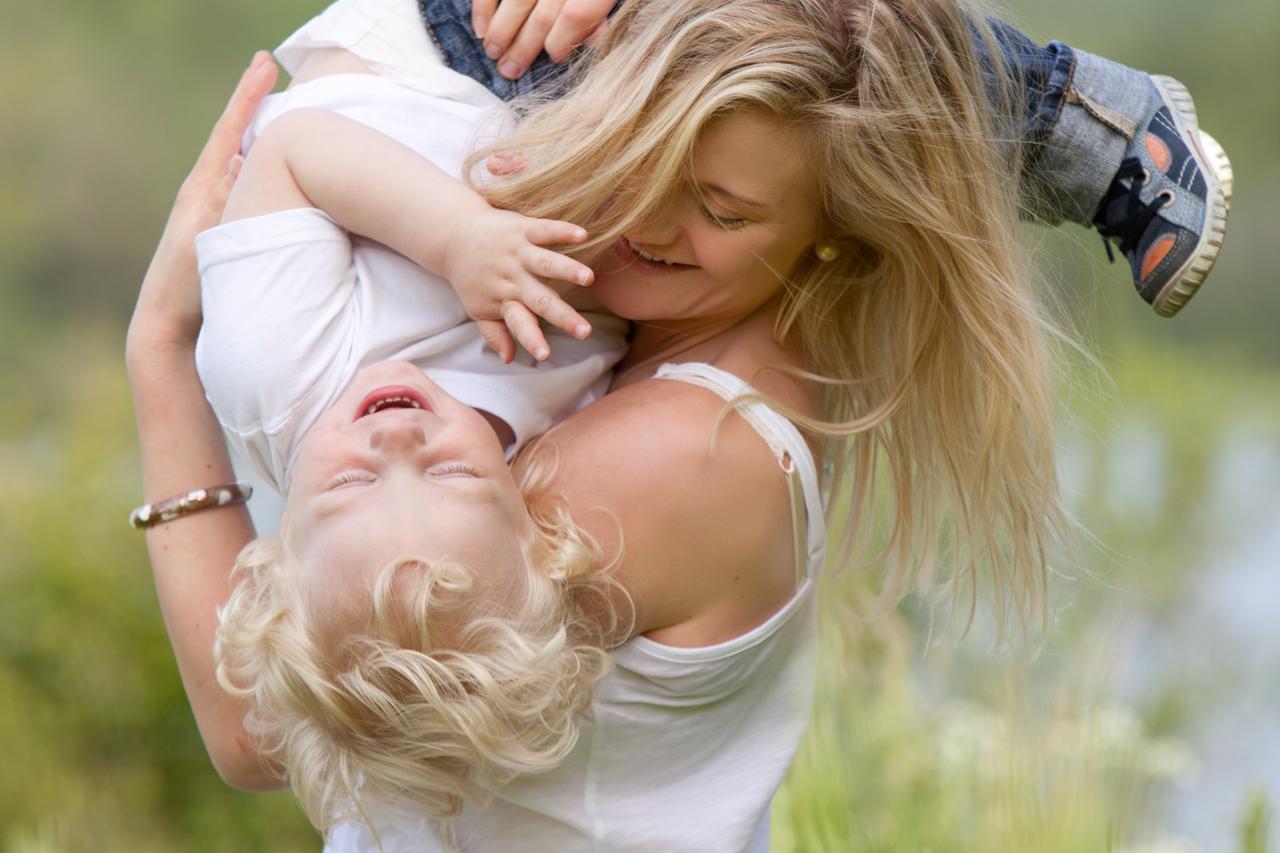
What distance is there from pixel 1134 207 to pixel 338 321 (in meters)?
0.98

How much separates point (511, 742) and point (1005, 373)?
709 mm

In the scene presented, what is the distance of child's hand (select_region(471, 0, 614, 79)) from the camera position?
5.27 ft

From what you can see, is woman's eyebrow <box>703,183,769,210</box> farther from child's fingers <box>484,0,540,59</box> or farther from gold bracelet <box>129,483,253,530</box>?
gold bracelet <box>129,483,253,530</box>

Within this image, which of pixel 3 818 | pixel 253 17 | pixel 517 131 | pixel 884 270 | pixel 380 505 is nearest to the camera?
pixel 380 505

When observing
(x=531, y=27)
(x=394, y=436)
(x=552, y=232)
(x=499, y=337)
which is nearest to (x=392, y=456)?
(x=394, y=436)

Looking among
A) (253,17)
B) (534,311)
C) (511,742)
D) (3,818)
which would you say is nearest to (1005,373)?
(534,311)

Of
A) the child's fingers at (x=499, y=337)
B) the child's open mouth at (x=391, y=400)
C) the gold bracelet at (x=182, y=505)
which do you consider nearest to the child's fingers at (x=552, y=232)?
the child's fingers at (x=499, y=337)

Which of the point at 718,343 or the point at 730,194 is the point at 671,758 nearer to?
the point at 718,343

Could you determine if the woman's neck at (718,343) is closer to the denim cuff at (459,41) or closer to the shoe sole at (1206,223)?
the denim cuff at (459,41)

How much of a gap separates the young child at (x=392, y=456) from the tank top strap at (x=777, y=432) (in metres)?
0.16

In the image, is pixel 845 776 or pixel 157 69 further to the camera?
pixel 157 69

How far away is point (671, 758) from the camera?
1716 mm

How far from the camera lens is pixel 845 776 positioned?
288cm

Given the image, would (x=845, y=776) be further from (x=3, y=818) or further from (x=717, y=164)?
(x=3, y=818)
